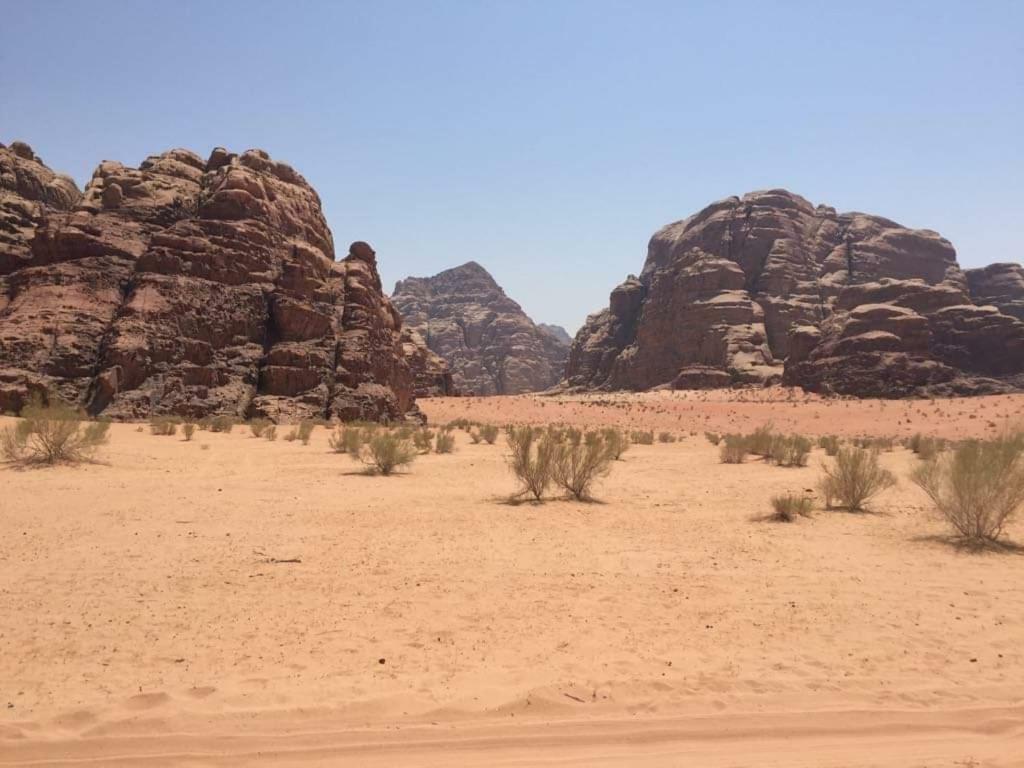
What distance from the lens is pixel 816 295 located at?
8106 cm

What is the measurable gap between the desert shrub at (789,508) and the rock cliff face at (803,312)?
151 ft

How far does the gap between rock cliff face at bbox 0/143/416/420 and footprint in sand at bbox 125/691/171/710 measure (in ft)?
67.4

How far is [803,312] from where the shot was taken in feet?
254

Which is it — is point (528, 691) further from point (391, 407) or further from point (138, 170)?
point (138, 170)

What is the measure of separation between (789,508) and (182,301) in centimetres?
2264

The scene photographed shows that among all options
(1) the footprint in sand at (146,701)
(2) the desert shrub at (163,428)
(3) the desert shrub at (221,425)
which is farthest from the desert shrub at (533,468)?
(3) the desert shrub at (221,425)

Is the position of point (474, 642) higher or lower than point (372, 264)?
lower

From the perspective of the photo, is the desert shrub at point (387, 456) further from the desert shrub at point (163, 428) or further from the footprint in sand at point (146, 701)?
the footprint in sand at point (146, 701)

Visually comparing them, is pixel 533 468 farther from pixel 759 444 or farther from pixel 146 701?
pixel 759 444

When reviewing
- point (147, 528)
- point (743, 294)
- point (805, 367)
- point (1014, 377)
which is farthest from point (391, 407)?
point (743, 294)

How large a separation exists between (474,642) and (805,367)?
57692 millimetres

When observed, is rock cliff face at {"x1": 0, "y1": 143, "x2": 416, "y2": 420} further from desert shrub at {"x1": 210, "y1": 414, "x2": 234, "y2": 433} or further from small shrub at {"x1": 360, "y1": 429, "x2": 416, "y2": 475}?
small shrub at {"x1": 360, "y1": 429, "x2": 416, "y2": 475}

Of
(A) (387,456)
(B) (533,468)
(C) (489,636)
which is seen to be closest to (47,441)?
(A) (387,456)

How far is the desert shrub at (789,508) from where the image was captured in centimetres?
1041
